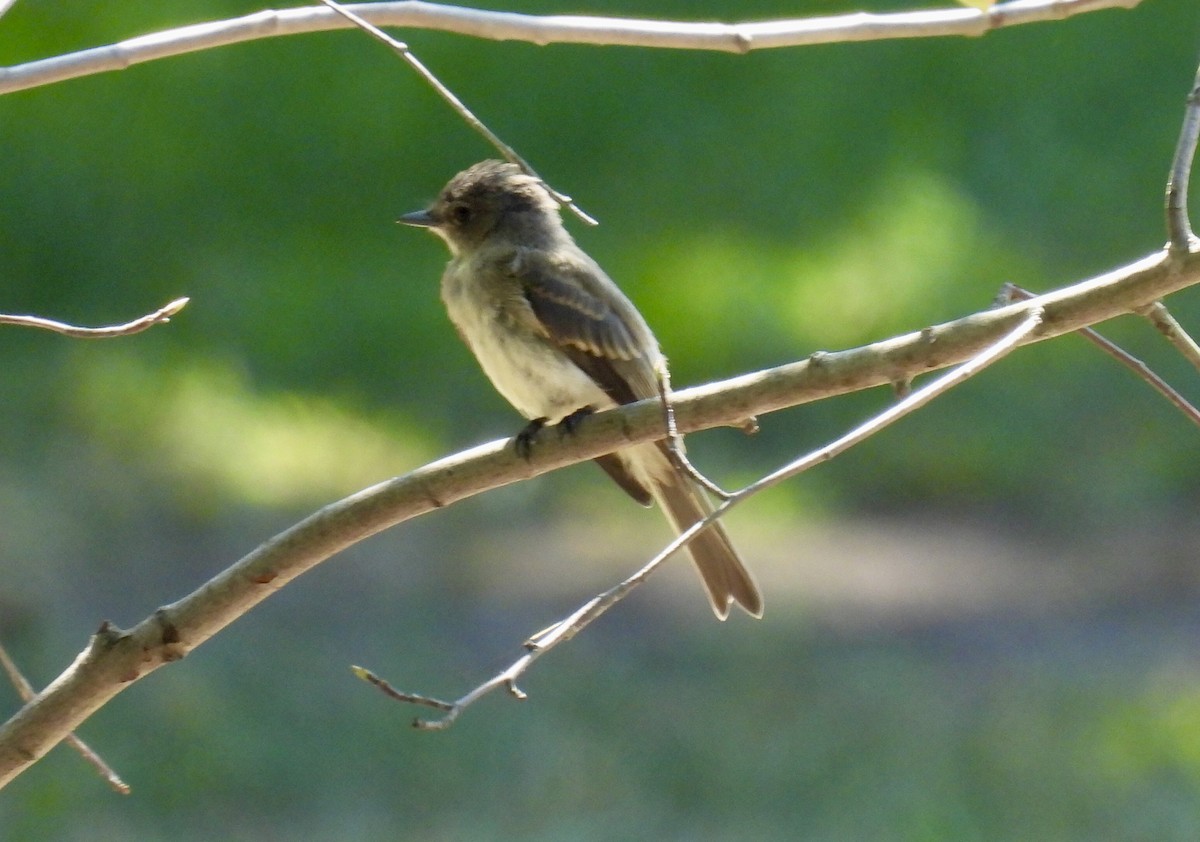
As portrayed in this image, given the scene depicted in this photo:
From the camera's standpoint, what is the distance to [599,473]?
23.6 feet

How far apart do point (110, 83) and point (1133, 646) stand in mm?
5843

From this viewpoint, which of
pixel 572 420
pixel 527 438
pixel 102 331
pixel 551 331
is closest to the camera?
pixel 102 331

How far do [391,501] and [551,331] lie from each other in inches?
52.5

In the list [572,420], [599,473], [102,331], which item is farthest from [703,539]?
[599,473]

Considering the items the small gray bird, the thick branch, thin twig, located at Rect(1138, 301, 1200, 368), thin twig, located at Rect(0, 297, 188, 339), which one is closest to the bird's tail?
the small gray bird

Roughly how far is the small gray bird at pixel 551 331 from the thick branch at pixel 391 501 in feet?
3.42

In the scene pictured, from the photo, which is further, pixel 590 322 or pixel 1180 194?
pixel 590 322

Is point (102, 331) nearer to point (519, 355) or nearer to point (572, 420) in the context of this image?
point (572, 420)

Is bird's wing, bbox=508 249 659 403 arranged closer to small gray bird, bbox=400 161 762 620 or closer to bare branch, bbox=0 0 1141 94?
small gray bird, bbox=400 161 762 620

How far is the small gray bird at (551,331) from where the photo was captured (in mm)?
3631

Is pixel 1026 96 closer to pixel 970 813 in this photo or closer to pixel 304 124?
pixel 304 124

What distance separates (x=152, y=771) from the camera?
5.18 m

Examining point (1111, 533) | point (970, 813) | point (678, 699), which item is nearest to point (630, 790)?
point (678, 699)

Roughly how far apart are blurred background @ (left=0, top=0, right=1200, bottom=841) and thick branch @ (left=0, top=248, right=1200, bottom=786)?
8.80 feet
